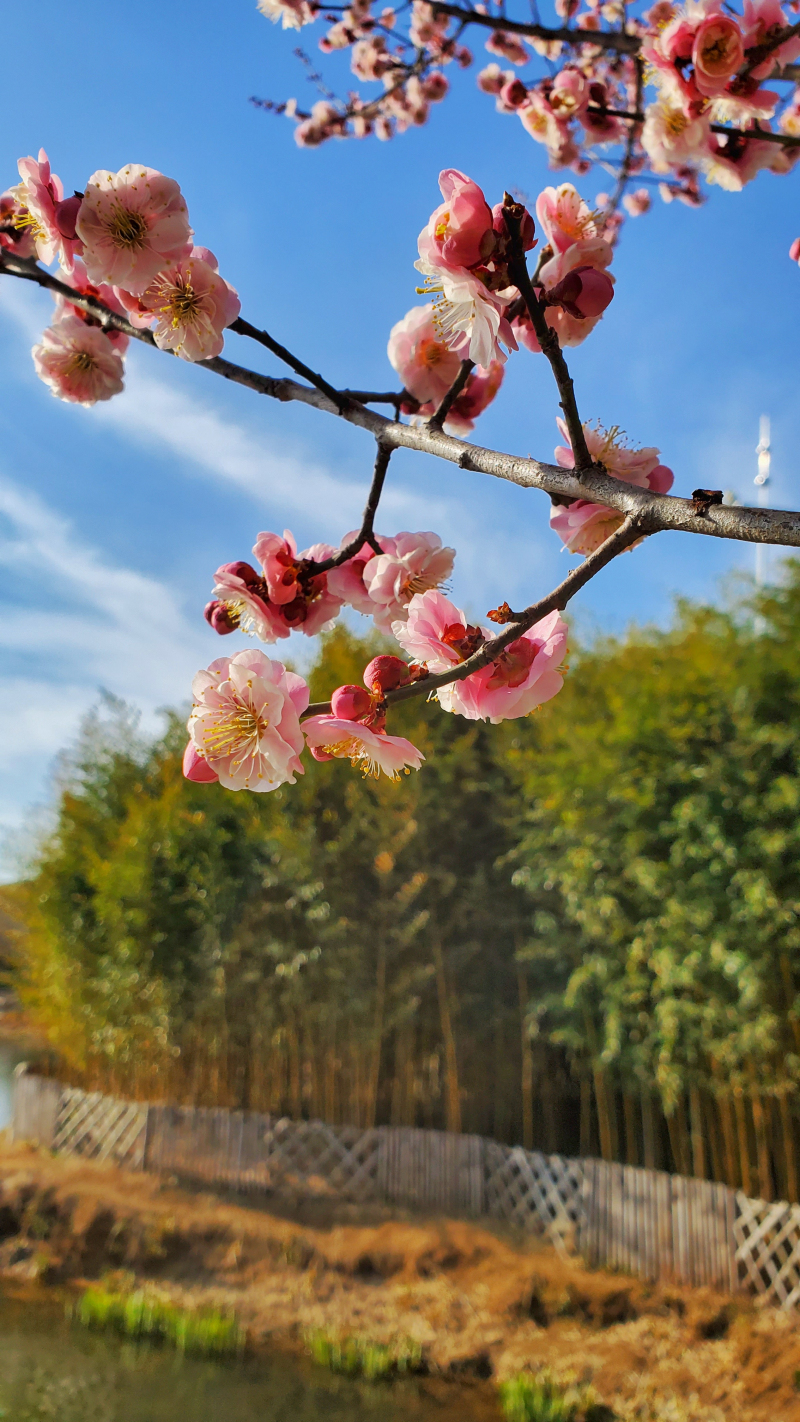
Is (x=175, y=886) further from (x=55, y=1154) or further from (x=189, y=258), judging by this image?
(x=189, y=258)

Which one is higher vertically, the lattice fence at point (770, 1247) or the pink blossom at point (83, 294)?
the pink blossom at point (83, 294)

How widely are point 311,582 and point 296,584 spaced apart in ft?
0.06

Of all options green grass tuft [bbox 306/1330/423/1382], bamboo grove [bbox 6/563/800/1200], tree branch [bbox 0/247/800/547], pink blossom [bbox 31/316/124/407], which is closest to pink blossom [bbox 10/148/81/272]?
tree branch [bbox 0/247/800/547]

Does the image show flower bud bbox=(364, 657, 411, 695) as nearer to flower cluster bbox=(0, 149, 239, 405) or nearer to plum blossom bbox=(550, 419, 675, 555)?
plum blossom bbox=(550, 419, 675, 555)

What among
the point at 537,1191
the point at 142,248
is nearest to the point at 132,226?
the point at 142,248

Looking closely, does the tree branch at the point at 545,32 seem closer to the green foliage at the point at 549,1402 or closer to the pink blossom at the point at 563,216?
the pink blossom at the point at 563,216

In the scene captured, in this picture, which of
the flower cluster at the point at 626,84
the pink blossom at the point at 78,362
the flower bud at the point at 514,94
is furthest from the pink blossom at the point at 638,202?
the pink blossom at the point at 78,362

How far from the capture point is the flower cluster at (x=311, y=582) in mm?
930

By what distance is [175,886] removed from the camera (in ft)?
17.7

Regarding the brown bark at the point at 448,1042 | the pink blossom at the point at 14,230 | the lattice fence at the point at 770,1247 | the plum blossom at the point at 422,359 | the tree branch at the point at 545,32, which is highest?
the tree branch at the point at 545,32

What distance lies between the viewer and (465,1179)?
15.3 feet

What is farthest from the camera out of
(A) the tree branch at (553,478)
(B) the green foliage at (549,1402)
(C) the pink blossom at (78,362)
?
(B) the green foliage at (549,1402)

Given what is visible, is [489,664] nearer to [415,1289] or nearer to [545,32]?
[545,32]

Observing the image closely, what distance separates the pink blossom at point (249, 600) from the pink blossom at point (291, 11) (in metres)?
2.62
